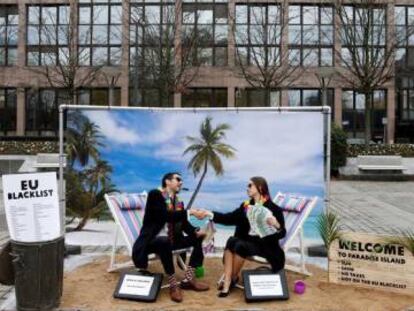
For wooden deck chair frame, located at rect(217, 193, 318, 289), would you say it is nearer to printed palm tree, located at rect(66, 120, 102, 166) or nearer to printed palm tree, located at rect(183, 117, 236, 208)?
printed palm tree, located at rect(183, 117, 236, 208)

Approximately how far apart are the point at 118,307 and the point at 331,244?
240 cm

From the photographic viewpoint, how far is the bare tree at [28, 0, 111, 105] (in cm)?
3341

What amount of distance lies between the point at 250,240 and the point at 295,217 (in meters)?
0.84

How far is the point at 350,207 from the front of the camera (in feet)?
45.1

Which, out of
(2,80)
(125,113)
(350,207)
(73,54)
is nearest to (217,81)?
(73,54)

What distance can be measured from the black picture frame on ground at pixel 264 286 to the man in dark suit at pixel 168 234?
0.53m

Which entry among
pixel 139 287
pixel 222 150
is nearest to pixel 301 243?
pixel 222 150

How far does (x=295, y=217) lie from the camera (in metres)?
6.70

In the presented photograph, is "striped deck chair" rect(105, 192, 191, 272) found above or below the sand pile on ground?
above

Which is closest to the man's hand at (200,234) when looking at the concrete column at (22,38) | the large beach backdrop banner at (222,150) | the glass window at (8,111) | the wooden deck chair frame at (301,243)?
the wooden deck chair frame at (301,243)

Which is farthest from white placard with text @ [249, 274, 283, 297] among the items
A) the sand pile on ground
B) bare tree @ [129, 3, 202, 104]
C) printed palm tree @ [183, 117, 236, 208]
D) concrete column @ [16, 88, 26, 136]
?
concrete column @ [16, 88, 26, 136]

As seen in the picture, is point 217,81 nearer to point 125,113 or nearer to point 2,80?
point 2,80

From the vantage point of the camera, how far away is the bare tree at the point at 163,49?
104 feet

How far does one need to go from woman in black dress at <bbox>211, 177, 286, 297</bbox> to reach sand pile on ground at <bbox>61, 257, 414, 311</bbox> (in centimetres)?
29
